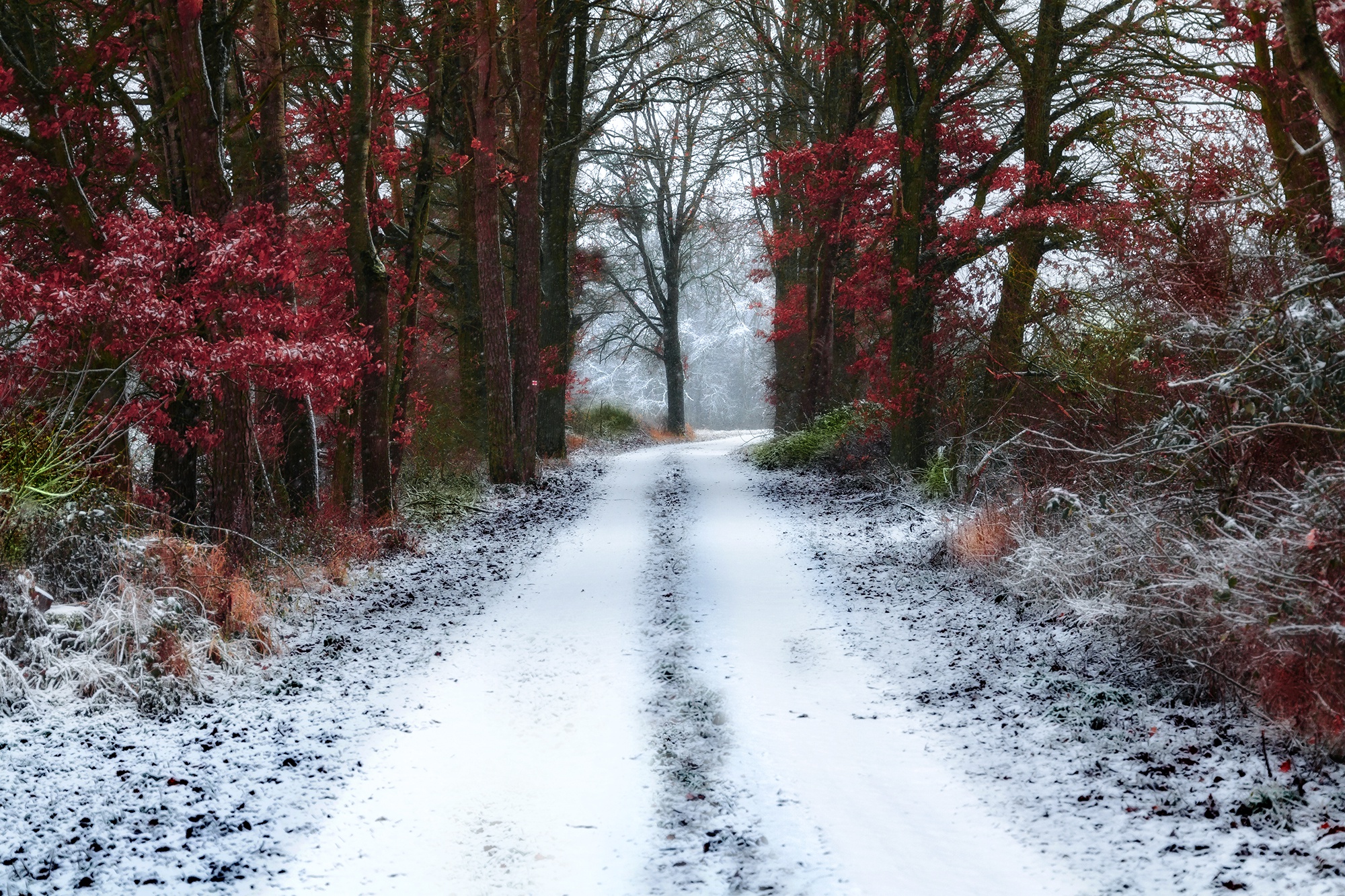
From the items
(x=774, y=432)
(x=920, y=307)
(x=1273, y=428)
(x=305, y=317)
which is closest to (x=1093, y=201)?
(x=920, y=307)

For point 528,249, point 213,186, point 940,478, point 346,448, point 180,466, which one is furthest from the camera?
point 528,249

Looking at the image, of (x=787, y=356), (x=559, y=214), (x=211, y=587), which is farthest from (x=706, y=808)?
(x=787, y=356)

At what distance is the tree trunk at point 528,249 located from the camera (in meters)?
17.0

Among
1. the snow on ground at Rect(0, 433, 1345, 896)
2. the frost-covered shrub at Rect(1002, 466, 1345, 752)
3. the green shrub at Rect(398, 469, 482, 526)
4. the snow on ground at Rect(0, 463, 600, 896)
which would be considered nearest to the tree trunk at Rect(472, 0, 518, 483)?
the green shrub at Rect(398, 469, 482, 526)

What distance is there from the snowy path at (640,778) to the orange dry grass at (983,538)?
1644 millimetres

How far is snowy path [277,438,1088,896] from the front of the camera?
3691mm

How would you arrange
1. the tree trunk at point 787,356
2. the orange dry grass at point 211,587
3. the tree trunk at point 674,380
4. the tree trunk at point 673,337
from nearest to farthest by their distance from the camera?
the orange dry grass at point 211,587, the tree trunk at point 787,356, the tree trunk at point 673,337, the tree trunk at point 674,380

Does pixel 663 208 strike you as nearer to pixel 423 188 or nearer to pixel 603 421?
pixel 603 421

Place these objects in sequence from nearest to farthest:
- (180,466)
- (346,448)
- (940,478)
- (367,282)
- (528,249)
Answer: (180,466) < (367,282) < (940,478) < (346,448) < (528,249)

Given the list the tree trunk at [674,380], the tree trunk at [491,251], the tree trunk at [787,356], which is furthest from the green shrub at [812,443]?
the tree trunk at [674,380]

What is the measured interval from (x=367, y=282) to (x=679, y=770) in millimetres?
9159

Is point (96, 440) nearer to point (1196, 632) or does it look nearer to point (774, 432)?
point (1196, 632)

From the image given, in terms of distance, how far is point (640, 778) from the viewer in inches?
182

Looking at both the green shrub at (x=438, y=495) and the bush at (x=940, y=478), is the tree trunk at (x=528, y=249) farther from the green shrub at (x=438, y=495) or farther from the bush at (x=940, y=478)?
the bush at (x=940, y=478)
